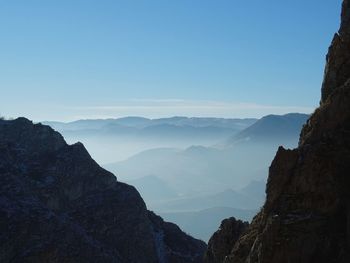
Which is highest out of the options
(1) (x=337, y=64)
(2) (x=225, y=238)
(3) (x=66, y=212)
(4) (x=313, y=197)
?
(1) (x=337, y=64)

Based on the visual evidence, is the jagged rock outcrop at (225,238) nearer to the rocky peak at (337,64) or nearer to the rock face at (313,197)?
the rock face at (313,197)

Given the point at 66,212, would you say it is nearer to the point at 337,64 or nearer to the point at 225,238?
the point at 225,238

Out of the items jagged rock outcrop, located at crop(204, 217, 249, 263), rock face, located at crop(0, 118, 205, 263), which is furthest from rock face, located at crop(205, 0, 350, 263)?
rock face, located at crop(0, 118, 205, 263)

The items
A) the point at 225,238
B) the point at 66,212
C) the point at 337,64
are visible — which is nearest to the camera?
the point at 337,64

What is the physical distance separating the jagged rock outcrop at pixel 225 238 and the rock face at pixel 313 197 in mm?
18694

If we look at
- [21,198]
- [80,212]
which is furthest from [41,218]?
[80,212]

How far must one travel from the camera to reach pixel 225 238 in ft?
205

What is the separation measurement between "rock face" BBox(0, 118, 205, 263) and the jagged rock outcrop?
65759mm

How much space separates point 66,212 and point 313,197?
382 feet

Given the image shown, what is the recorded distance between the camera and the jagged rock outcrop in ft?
201

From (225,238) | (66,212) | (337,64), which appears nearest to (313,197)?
(337,64)

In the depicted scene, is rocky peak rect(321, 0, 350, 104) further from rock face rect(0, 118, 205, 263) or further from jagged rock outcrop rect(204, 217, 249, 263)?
rock face rect(0, 118, 205, 263)

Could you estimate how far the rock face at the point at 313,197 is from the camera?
34.6 m

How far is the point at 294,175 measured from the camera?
3834 cm
